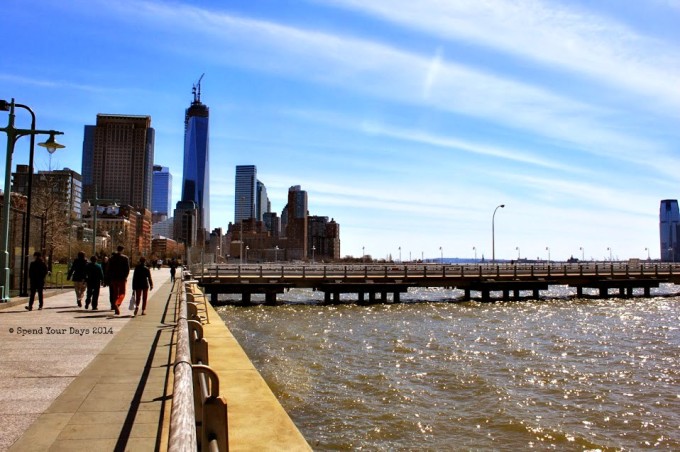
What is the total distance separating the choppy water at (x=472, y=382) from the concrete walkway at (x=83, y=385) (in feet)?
10.8

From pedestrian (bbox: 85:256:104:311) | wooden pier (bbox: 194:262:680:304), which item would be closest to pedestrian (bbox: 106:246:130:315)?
pedestrian (bbox: 85:256:104:311)

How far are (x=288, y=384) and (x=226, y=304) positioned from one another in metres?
26.5

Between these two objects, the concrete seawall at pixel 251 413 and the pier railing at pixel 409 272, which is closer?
the concrete seawall at pixel 251 413

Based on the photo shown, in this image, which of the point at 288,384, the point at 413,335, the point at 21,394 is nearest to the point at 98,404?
the point at 21,394

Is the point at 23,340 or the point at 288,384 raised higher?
the point at 23,340

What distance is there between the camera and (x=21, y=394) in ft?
21.9

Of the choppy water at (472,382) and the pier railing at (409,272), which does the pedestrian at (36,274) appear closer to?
the choppy water at (472,382)

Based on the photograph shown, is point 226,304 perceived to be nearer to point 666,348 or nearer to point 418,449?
point 666,348

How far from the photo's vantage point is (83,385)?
280 inches

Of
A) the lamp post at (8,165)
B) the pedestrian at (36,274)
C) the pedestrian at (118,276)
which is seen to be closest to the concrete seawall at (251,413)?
the pedestrian at (118,276)

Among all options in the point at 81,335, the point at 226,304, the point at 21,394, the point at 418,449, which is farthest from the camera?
the point at 226,304

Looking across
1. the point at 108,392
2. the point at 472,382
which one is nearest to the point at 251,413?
the point at 108,392

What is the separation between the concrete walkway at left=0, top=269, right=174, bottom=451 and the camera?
16.8 feet

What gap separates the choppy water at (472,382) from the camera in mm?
9836
